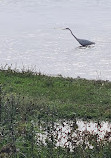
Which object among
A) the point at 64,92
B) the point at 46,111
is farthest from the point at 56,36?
the point at 46,111

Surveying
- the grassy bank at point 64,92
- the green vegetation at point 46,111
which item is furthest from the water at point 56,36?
the green vegetation at point 46,111

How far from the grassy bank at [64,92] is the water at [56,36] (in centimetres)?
213

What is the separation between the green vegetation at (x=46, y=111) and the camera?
812cm

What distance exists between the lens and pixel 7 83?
14.1m

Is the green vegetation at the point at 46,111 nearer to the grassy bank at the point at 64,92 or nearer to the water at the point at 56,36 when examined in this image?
the grassy bank at the point at 64,92

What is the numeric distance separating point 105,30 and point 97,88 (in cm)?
1185

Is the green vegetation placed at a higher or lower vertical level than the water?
higher

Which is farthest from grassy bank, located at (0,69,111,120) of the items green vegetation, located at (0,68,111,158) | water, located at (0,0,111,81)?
water, located at (0,0,111,81)

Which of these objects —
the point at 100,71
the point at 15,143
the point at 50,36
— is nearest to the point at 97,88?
the point at 100,71

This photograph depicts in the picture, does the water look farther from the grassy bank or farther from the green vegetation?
the green vegetation

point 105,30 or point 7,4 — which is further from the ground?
point 105,30

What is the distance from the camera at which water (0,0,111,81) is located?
Result: 18.2m

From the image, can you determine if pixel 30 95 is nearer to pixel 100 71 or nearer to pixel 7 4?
pixel 100 71

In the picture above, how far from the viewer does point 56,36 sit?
24.3 m
